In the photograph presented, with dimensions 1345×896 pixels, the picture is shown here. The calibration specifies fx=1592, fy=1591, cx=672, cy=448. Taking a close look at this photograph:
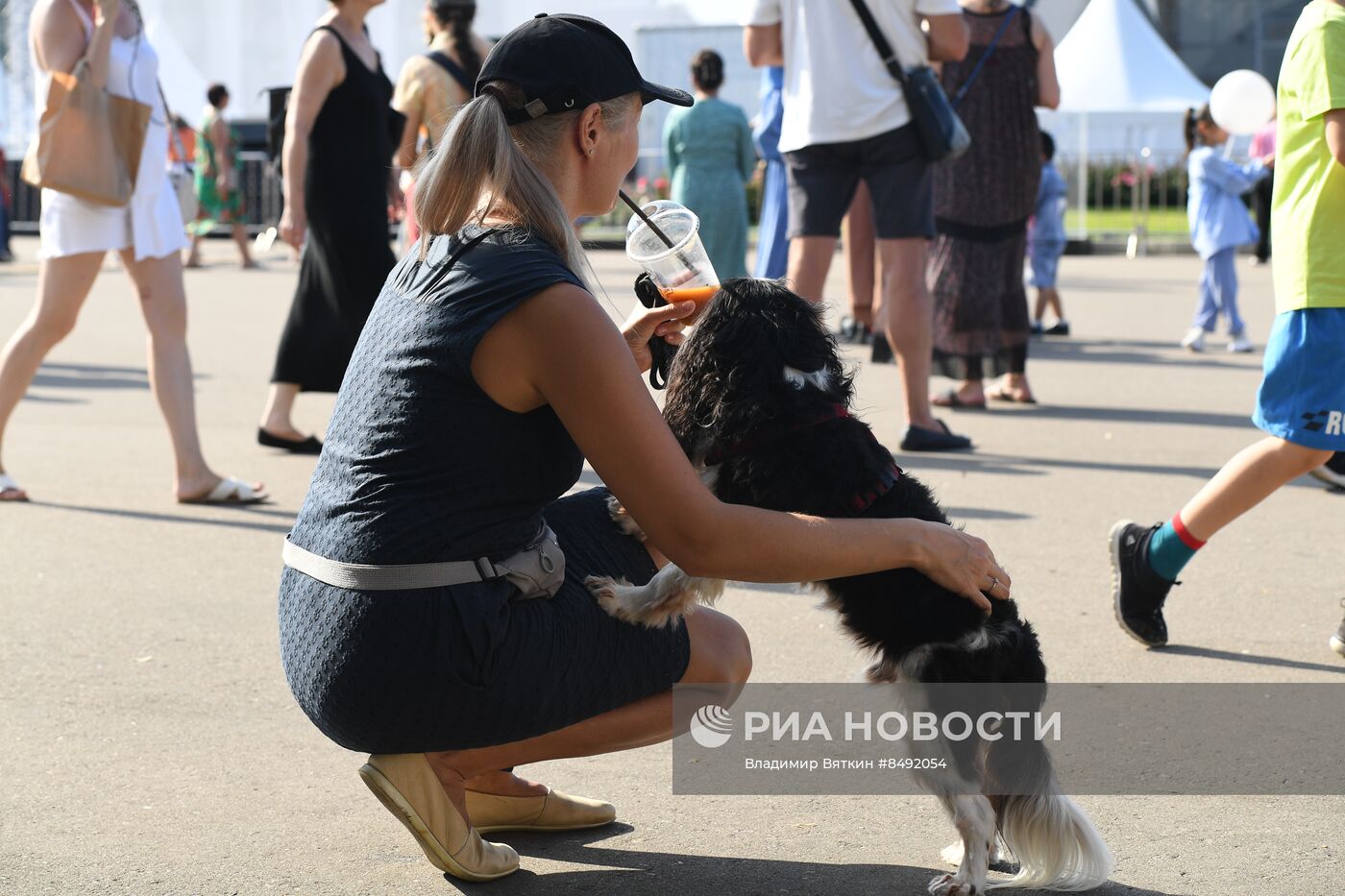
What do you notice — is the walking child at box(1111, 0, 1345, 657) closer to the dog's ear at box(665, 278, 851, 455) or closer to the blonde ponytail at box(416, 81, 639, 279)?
the dog's ear at box(665, 278, 851, 455)

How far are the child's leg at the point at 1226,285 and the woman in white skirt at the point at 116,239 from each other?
25.7ft

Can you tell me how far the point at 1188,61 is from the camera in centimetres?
3978

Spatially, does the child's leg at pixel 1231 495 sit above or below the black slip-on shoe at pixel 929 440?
above

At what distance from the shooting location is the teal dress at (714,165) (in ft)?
36.9

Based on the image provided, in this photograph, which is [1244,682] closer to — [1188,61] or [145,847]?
[145,847]

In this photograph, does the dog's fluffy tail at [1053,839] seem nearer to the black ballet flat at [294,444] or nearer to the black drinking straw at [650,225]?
the black drinking straw at [650,225]

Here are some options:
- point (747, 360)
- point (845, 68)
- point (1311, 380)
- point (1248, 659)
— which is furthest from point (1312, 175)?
point (845, 68)

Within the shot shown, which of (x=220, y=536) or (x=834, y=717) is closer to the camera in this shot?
(x=834, y=717)

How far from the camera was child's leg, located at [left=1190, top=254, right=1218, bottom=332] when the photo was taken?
38.2 feet

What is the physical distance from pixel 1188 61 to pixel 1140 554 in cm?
3846

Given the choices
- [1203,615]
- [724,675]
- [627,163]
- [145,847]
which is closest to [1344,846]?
[724,675]

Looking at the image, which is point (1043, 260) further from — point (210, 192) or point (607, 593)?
point (210, 192)

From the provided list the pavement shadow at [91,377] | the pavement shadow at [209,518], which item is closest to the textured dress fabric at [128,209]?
the pavement shadow at [209,518]

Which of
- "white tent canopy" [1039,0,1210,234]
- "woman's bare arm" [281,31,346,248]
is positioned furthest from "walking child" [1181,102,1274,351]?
"white tent canopy" [1039,0,1210,234]
